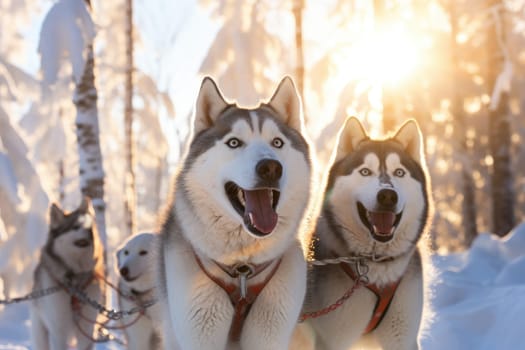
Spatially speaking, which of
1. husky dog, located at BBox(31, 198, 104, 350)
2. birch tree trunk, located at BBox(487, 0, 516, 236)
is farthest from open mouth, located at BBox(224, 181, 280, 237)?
birch tree trunk, located at BBox(487, 0, 516, 236)

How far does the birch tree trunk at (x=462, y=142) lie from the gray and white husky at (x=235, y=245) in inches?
627

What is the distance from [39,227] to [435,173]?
54.3 feet

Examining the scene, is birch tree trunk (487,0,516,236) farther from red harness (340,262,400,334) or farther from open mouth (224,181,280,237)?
open mouth (224,181,280,237)

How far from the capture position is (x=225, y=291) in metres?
3.15

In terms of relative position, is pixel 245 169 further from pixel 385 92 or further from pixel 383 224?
pixel 385 92

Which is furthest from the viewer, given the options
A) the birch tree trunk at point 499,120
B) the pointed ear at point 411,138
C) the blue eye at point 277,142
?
the birch tree trunk at point 499,120

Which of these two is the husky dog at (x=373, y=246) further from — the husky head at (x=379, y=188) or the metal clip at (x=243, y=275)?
the metal clip at (x=243, y=275)

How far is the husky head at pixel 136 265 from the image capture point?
6117 mm

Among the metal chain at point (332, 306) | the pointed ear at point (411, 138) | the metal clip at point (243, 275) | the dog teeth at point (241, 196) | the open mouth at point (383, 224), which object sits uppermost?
the pointed ear at point (411, 138)

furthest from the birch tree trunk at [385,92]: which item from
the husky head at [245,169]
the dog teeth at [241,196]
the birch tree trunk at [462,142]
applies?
the birch tree trunk at [462,142]

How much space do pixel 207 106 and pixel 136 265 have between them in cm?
318

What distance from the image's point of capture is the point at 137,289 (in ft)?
20.4

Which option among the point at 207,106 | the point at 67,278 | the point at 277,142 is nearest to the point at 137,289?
the point at 67,278

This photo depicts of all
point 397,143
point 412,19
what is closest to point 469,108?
point 412,19
